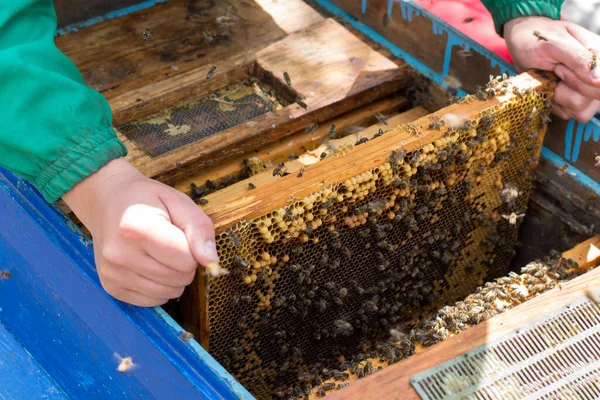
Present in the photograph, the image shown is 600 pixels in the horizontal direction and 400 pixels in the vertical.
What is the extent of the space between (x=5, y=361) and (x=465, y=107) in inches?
89.4

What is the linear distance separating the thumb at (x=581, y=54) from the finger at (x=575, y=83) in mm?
27

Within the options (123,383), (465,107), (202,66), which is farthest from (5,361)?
(465,107)

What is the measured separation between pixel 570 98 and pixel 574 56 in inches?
7.0

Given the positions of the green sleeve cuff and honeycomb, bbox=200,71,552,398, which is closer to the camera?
the green sleeve cuff

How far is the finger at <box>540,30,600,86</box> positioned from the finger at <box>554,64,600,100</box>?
28 mm

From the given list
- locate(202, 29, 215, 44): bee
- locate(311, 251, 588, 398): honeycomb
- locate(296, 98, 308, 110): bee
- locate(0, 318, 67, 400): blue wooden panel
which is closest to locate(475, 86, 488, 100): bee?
locate(311, 251, 588, 398): honeycomb

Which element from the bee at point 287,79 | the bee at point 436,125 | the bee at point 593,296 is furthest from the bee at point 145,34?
the bee at point 593,296

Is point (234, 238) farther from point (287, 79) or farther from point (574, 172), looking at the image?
point (574, 172)

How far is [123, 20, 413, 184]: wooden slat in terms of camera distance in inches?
115

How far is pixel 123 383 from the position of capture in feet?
8.14

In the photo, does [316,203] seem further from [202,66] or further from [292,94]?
[202,66]

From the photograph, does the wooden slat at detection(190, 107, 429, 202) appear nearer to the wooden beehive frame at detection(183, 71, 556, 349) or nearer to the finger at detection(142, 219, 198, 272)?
the wooden beehive frame at detection(183, 71, 556, 349)

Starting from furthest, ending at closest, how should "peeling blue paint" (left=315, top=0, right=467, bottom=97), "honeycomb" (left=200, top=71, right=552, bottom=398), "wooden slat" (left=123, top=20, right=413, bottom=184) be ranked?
"peeling blue paint" (left=315, top=0, right=467, bottom=97) → "wooden slat" (left=123, top=20, right=413, bottom=184) → "honeycomb" (left=200, top=71, right=552, bottom=398)

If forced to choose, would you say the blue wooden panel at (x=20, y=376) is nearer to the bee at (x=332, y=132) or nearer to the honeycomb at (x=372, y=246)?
the honeycomb at (x=372, y=246)
